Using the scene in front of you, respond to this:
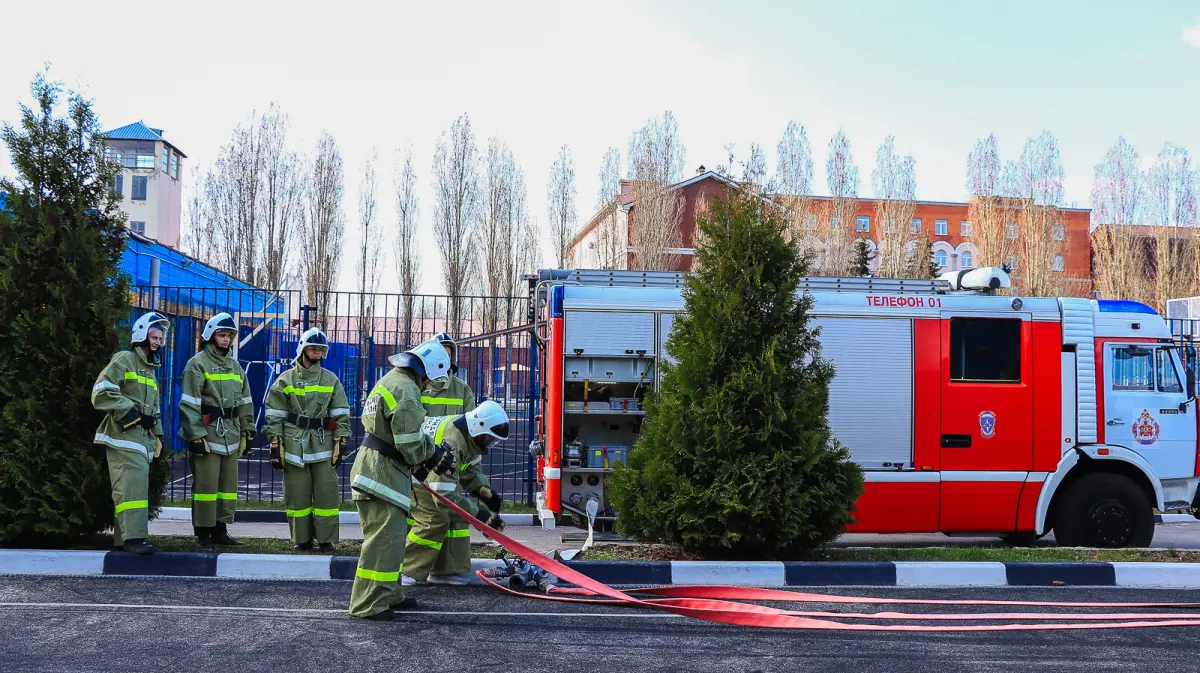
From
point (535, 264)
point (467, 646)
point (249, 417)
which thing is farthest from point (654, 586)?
point (535, 264)

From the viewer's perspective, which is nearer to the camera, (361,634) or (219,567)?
(361,634)

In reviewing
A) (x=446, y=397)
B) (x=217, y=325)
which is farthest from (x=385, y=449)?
(x=217, y=325)

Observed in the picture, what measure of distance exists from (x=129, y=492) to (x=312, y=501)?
4.93 ft

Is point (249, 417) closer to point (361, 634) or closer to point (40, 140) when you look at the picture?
point (40, 140)

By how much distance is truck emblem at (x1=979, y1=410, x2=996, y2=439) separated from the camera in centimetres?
941

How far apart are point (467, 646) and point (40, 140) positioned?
5829 mm

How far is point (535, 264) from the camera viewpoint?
115 ft

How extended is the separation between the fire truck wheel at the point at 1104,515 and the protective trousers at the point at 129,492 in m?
8.41

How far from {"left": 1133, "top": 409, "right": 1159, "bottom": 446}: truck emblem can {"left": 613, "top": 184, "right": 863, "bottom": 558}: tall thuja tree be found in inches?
143

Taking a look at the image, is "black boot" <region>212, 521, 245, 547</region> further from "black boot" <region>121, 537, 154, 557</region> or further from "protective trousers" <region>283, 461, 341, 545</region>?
"black boot" <region>121, 537, 154, 557</region>

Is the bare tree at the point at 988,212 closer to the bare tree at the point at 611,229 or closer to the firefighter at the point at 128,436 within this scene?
Answer: the bare tree at the point at 611,229

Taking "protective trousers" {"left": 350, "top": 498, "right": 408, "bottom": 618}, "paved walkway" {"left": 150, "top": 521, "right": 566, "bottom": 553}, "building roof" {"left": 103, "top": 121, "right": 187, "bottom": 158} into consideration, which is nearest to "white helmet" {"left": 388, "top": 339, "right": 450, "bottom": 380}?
"protective trousers" {"left": 350, "top": 498, "right": 408, "bottom": 618}

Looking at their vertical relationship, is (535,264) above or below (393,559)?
above

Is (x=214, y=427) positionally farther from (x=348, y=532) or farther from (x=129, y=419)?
(x=348, y=532)
